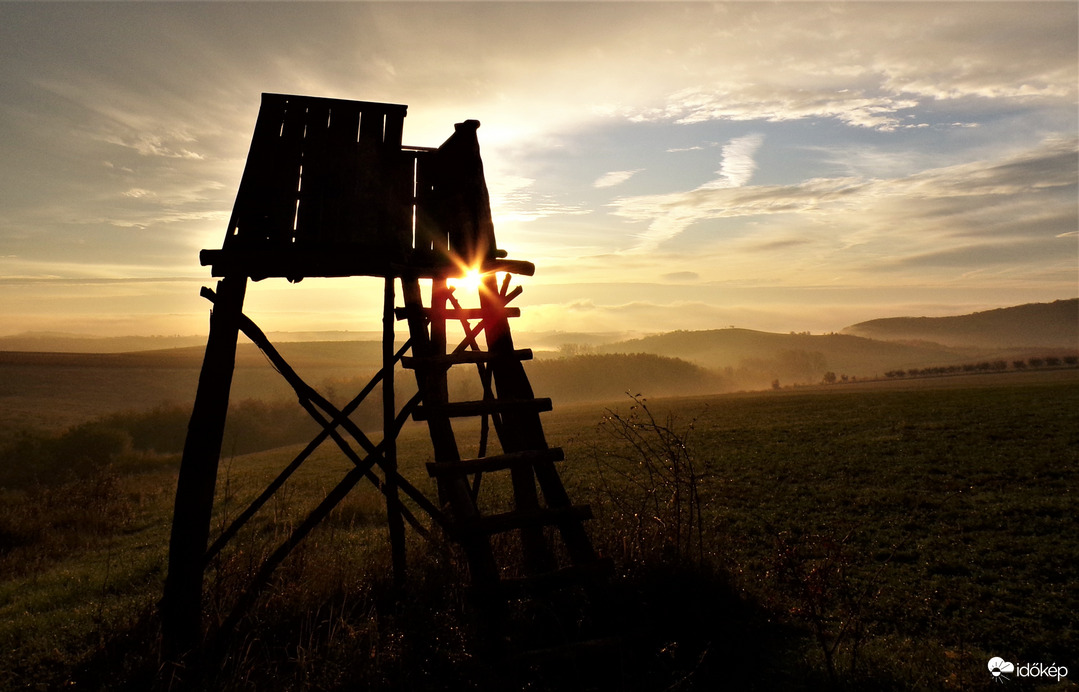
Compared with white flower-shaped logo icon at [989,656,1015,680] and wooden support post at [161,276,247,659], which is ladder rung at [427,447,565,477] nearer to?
wooden support post at [161,276,247,659]

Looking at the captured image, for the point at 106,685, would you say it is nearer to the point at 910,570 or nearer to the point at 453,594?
the point at 453,594

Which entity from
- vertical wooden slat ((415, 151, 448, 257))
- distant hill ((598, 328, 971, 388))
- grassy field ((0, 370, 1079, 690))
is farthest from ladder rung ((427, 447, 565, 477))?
distant hill ((598, 328, 971, 388))

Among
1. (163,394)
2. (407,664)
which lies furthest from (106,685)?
(163,394)

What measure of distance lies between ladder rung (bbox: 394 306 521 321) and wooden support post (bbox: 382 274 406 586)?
64 centimetres

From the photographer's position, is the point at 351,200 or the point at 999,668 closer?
the point at 999,668

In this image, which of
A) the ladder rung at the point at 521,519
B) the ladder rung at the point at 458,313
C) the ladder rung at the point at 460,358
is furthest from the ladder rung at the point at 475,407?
the ladder rung at the point at 458,313

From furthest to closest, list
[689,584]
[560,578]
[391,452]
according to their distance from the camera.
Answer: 1. [391,452]
2. [689,584]
3. [560,578]

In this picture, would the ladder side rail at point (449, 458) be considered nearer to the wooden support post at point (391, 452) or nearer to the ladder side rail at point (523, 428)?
the ladder side rail at point (523, 428)

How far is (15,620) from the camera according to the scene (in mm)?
6469

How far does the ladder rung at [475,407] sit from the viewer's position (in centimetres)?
486

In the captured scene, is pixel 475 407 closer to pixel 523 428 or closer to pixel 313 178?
pixel 523 428

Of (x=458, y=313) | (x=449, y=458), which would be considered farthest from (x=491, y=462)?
(x=458, y=313)
